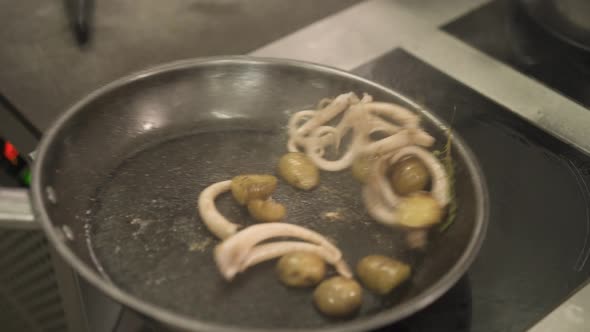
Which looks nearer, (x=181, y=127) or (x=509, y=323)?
(x=509, y=323)

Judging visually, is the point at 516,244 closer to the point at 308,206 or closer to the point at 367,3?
the point at 308,206

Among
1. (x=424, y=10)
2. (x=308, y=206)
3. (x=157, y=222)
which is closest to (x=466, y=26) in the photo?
(x=424, y=10)

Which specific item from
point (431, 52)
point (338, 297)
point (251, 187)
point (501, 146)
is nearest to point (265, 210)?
point (251, 187)

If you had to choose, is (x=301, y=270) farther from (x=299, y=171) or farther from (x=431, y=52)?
(x=431, y=52)

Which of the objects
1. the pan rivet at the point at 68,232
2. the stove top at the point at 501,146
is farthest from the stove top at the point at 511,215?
the pan rivet at the point at 68,232

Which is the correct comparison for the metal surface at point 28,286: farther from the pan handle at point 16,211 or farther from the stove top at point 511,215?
the stove top at point 511,215

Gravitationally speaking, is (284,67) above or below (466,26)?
above

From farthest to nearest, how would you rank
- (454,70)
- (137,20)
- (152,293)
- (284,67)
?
(137,20), (454,70), (284,67), (152,293)
